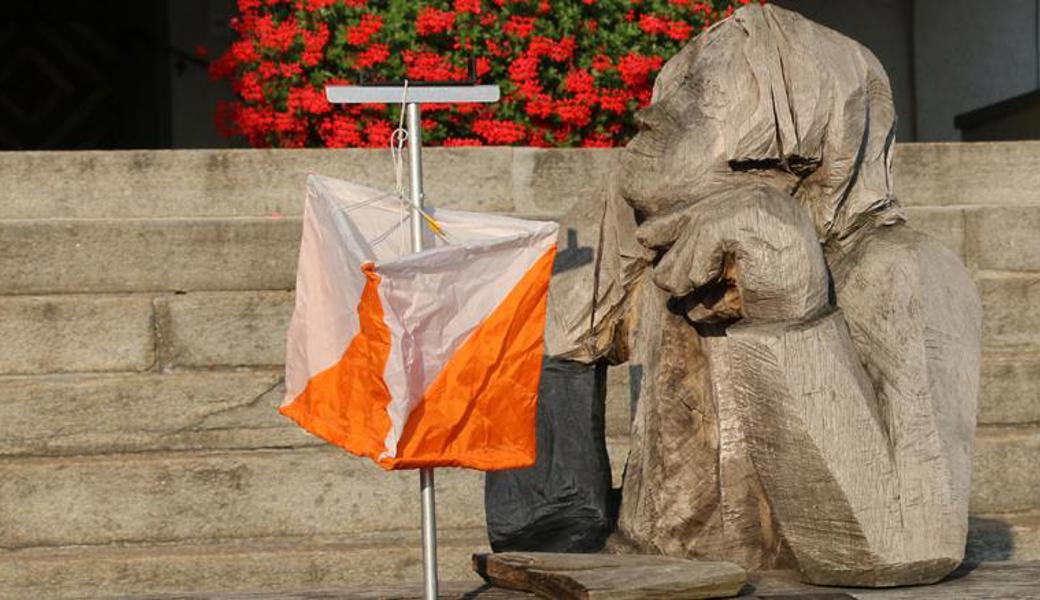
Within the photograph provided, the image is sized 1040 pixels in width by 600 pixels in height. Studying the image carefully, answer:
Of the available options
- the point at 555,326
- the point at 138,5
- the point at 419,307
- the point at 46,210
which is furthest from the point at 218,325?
the point at 138,5

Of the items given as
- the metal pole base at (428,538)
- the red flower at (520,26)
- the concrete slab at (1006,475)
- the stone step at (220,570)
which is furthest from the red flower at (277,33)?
the metal pole base at (428,538)

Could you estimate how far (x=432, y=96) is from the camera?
4.20m

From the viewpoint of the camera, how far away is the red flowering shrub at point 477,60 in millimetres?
8039

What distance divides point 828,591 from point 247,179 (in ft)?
12.1

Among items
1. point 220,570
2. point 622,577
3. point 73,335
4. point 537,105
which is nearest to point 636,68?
point 537,105

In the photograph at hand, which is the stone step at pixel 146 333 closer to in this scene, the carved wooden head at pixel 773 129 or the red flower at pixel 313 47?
the red flower at pixel 313 47

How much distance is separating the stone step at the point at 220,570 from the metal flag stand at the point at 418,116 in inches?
70.9

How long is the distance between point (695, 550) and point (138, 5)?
320 inches

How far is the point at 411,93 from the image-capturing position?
4160 mm

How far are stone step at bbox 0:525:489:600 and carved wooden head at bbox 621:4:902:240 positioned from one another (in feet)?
6.90

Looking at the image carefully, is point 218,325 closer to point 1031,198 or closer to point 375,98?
point 375,98

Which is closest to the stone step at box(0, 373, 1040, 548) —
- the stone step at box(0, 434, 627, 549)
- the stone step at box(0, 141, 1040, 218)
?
the stone step at box(0, 434, 627, 549)

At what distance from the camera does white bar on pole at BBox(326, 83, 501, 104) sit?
13.6 feet

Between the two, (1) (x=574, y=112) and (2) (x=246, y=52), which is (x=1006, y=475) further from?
(2) (x=246, y=52)
